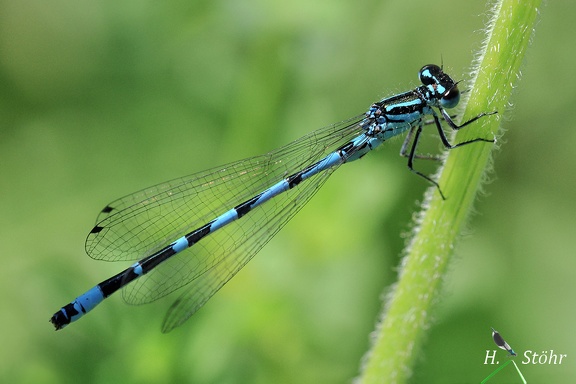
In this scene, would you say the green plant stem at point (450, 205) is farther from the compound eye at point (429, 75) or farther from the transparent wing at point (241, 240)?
the transparent wing at point (241, 240)

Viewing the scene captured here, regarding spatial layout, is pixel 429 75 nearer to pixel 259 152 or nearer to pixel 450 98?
pixel 450 98

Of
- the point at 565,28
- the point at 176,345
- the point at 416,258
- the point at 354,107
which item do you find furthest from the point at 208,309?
the point at 565,28

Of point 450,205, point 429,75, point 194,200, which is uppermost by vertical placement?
point 194,200

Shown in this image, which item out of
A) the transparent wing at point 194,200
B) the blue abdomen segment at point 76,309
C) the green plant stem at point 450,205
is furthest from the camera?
the transparent wing at point 194,200

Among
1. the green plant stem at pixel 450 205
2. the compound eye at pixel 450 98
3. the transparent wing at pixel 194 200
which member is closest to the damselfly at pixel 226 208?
the transparent wing at pixel 194 200

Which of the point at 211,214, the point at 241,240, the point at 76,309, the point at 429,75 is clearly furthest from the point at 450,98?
the point at 76,309
